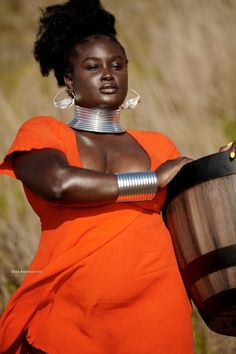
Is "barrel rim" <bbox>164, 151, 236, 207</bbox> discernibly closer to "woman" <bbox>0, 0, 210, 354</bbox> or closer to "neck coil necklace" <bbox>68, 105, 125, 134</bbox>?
"woman" <bbox>0, 0, 210, 354</bbox>

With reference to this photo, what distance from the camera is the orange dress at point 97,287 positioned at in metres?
2.20

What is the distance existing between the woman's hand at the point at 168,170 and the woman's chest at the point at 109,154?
0.34 ft

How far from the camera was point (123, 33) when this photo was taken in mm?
3828

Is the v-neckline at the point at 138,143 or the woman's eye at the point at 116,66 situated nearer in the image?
the v-neckline at the point at 138,143

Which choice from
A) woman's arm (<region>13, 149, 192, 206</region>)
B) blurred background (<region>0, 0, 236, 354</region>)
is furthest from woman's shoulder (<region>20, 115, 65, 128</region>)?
blurred background (<region>0, 0, 236, 354</region>)

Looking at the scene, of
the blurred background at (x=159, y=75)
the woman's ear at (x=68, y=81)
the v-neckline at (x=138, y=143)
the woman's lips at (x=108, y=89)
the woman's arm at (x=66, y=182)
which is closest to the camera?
the woman's arm at (x=66, y=182)

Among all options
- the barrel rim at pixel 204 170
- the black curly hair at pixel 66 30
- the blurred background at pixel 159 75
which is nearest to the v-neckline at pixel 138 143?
the barrel rim at pixel 204 170

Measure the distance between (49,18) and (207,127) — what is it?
1097 millimetres

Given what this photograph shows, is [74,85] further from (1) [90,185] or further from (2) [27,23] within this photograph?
(2) [27,23]

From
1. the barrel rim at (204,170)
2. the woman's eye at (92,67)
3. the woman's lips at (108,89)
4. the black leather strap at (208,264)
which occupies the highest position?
the woman's eye at (92,67)

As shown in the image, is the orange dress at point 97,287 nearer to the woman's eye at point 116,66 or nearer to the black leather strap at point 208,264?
the black leather strap at point 208,264

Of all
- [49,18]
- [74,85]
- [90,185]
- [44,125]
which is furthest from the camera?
[49,18]

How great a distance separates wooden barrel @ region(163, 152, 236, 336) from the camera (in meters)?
2.27

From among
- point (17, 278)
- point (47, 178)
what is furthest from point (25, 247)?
point (47, 178)
